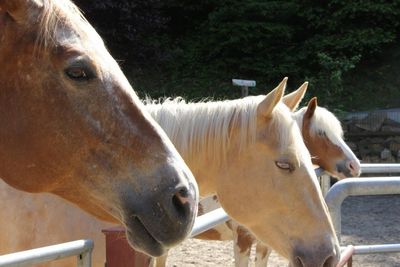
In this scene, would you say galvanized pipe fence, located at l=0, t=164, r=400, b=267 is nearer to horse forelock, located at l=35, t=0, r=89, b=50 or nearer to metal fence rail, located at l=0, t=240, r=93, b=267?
metal fence rail, located at l=0, t=240, r=93, b=267

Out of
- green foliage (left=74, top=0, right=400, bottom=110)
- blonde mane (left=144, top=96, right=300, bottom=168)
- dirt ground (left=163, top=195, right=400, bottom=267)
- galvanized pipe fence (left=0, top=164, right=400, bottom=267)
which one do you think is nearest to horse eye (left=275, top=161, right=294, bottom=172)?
blonde mane (left=144, top=96, right=300, bottom=168)

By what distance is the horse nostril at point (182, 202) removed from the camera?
158 cm

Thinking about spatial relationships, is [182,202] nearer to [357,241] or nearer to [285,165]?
[285,165]

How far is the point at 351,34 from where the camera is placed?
12.6 m

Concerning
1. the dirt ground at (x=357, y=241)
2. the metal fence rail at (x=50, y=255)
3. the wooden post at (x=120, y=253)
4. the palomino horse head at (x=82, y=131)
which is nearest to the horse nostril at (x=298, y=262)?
the wooden post at (x=120, y=253)

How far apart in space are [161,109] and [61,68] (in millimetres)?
1971

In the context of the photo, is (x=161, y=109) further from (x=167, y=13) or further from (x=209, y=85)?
(x=167, y=13)

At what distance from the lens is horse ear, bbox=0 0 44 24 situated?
1.58 meters

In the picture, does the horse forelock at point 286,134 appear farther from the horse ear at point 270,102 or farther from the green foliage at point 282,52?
the green foliage at point 282,52

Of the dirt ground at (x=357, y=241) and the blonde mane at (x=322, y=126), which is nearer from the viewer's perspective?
the blonde mane at (x=322, y=126)

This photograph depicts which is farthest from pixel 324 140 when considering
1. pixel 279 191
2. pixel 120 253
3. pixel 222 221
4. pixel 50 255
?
pixel 50 255

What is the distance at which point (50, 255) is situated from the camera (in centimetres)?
144

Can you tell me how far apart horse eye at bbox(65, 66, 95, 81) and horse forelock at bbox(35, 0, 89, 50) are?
0.09m

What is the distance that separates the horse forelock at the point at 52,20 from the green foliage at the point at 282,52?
994 centimetres
